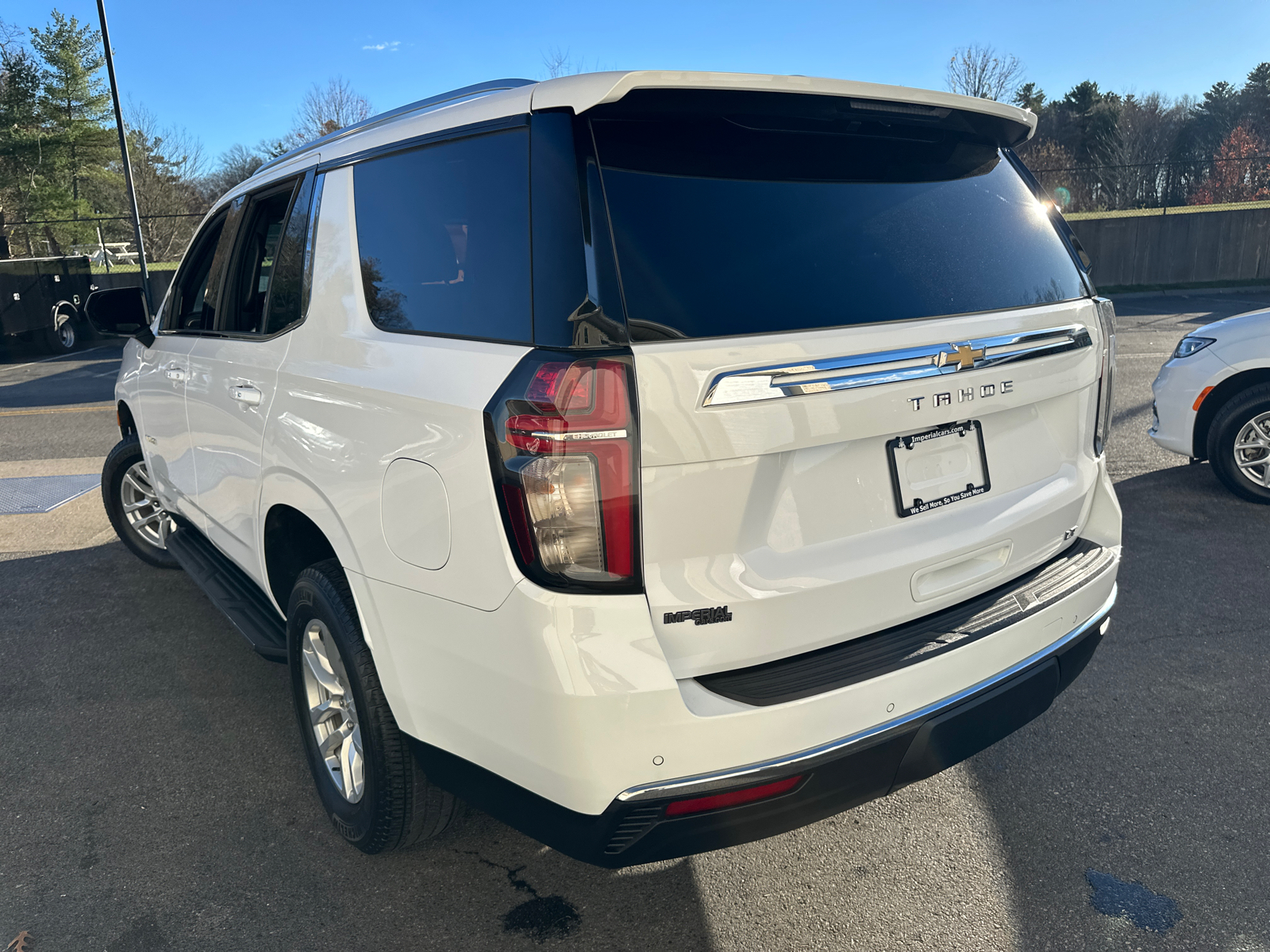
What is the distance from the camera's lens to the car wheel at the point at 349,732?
2.37 m

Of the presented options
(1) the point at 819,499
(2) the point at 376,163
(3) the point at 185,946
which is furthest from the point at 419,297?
Answer: (3) the point at 185,946

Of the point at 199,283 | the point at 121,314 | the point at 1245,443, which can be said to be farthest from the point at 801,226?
the point at 1245,443

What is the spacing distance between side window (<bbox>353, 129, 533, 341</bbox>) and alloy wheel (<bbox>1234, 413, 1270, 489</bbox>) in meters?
5.32

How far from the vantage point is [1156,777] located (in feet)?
9.73

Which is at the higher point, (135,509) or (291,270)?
(291,270)

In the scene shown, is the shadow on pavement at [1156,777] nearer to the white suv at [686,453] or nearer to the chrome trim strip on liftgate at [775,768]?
the white suv at [686,453]

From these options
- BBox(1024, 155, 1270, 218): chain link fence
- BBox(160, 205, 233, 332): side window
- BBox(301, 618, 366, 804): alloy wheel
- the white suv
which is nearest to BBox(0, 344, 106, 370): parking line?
BBox(160, 205, 233, 332): side window

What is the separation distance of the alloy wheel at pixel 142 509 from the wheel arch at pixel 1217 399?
6.12 m

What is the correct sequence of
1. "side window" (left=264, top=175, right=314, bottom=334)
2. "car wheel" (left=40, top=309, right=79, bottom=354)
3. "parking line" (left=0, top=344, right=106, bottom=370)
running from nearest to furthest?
1. "side window" (left=264, top=175, right=314, bottom=334)
2. "parking line" (left=0, top=344, right=106, bottom=370)
3. "car wheel" (left=40, top=309, right=79, bottom=354)

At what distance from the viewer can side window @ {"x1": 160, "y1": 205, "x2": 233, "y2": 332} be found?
371cm

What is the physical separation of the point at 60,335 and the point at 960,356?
67.5 feet

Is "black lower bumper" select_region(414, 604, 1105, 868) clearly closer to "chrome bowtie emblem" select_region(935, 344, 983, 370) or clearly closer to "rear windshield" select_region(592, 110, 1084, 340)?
"chrome bowtie emblem" select_region(935, 344, 983, 370)

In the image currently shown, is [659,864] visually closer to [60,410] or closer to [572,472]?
[572,472]

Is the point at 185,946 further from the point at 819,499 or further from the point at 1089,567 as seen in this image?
the point at 1089,567
